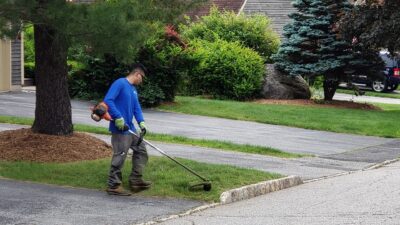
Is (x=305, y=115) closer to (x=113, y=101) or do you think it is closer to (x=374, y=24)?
(x=374, y=24)

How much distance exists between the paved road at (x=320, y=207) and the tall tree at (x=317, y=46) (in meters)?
13.9

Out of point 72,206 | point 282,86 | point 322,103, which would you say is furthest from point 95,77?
point 72,206

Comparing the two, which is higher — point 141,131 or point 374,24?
point 374,24

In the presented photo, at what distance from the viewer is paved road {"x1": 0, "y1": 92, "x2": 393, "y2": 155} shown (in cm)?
1680

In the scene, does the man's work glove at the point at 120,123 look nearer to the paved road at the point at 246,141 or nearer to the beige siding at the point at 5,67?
the paved road at the point at 246,141

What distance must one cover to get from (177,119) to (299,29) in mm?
8301

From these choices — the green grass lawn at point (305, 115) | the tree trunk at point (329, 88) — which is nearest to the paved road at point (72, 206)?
the green grass lawn at point (305, 115)

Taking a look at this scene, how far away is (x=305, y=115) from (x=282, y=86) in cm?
489

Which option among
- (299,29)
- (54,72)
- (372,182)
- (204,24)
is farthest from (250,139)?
(204,24)

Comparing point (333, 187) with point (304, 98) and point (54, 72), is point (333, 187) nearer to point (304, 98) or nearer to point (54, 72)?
point (54, 72)

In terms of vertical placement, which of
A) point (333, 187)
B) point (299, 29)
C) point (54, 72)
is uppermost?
point (299, 29)

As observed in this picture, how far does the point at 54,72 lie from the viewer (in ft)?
38.5

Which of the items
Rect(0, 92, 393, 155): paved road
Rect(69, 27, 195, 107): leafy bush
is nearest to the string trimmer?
Rect(0, 92, 393, 155): paved road

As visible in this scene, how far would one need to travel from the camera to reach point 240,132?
18.5 m
